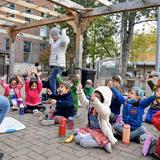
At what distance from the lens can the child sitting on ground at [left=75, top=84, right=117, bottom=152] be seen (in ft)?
11.6

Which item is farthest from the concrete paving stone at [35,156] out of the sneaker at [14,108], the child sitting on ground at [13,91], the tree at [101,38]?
the tree at [101,38]

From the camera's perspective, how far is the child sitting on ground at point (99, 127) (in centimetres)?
353

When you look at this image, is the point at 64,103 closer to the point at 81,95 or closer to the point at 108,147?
the point at 81,95

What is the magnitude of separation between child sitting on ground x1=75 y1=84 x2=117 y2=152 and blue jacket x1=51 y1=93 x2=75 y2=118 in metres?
1.10

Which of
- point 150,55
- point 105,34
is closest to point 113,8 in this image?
point 105,34

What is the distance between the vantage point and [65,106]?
4.94 meters

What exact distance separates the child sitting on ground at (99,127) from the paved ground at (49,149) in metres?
0.10

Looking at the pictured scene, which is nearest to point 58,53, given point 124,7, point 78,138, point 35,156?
point 124,7

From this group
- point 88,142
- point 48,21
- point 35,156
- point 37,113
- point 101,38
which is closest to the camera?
point 35,156

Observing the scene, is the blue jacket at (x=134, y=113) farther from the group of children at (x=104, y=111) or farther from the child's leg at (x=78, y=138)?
the child's leg at (x=78, y=138)

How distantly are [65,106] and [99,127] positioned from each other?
1293 millimetres

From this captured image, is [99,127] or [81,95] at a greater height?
[81,95]

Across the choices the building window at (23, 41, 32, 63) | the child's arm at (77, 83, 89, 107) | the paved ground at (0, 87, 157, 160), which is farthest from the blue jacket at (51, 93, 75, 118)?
the building window at (23, 41, 32, 63)

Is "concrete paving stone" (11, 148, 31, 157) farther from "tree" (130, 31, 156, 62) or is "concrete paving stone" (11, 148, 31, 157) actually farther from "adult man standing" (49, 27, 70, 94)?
"tree" (130, 31, 156, 62)
